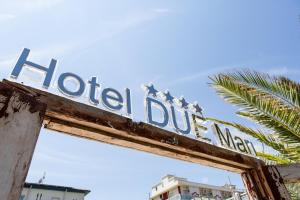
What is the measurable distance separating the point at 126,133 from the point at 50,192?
27.3m

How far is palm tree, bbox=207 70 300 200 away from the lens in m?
4.89

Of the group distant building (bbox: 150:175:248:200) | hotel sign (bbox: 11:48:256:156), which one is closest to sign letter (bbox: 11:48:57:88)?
hotel sign (bbox: 11:48:256:156)

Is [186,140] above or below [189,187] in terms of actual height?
below

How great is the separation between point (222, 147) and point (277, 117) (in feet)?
6.14

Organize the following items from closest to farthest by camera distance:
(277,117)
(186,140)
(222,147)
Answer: (186,140) → (222,147) → (277,117)

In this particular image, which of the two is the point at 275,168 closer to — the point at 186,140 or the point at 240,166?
the point at 240,166

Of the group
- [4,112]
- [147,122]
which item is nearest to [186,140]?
[147,122]

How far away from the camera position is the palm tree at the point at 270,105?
489cm

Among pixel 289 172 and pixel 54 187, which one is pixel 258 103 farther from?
pixel 54 187

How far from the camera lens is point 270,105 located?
508 cm

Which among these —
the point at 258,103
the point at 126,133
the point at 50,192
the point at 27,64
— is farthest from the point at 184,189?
the point at 27,64

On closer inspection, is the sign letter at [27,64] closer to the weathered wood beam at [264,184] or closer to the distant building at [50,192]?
the weathered wood beam at [264,184]

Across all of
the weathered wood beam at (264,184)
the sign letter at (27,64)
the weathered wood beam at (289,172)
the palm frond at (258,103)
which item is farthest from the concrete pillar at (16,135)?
the palm frond at (258,103)

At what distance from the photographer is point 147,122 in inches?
125
